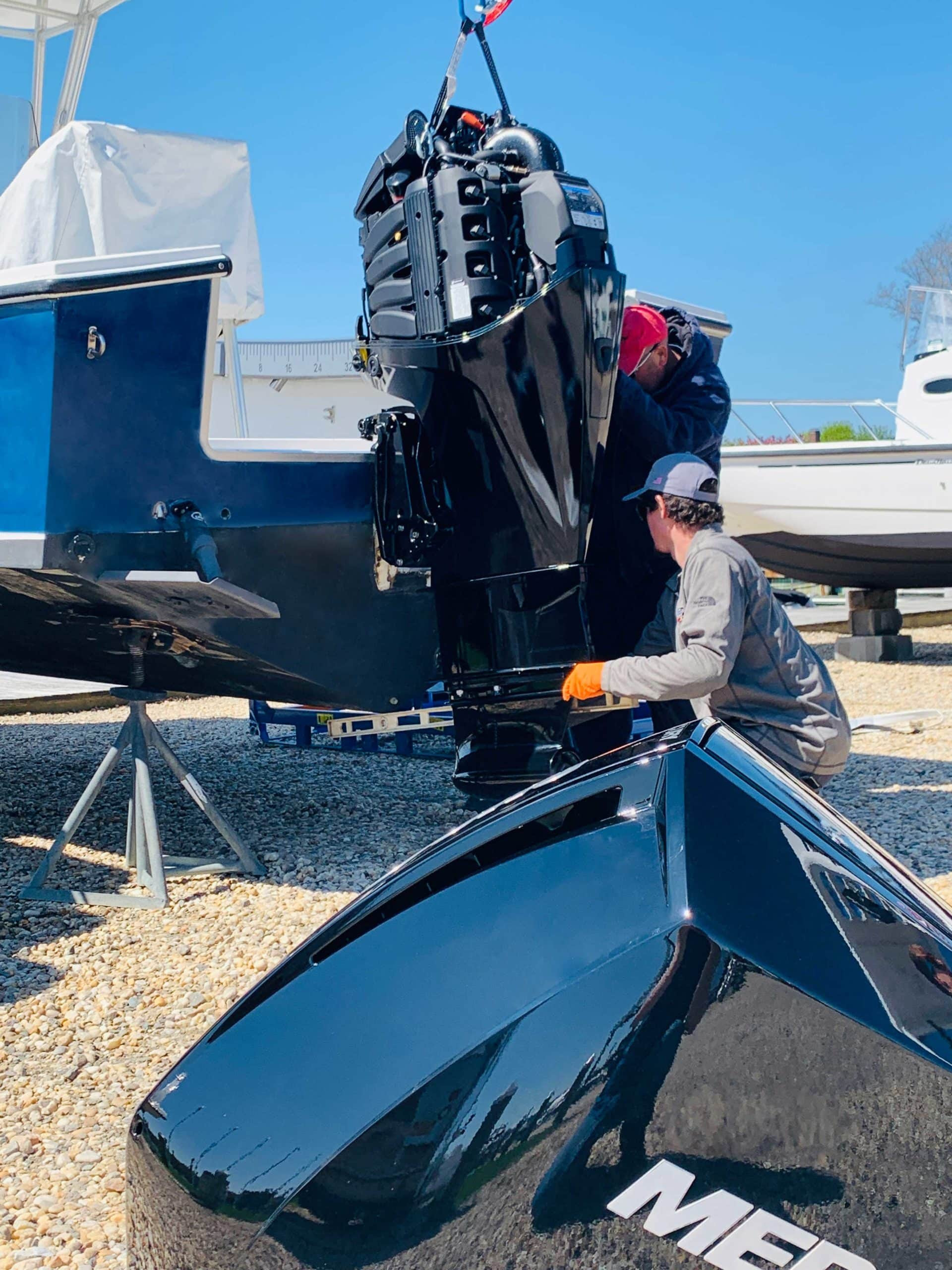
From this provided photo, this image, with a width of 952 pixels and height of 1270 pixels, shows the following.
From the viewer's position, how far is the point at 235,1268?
92 centimetres

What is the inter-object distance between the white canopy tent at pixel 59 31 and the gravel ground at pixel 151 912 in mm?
3448

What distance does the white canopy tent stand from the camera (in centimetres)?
593

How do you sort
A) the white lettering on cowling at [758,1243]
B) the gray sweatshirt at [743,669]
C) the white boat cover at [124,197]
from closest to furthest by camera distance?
the white lettering on cowling at [758,1243], the gray sweatshirt at [743,669], the white boat cover at [124,197]

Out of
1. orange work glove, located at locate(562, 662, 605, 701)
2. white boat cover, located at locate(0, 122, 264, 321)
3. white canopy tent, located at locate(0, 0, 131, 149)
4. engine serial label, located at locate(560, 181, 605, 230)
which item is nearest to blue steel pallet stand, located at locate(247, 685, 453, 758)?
orange work glove, located at locate(562, 662, 605, 701)

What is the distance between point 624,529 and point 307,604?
1.08 meters

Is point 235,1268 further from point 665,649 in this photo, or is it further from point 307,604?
point 307,604

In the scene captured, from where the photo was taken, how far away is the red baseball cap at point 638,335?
3.68 m

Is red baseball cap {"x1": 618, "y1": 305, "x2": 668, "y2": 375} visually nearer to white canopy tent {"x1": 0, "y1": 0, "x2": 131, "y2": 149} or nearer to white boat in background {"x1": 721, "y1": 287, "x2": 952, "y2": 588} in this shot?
white canopy tent {"x1": 0, "y1": 0, "x2": 131, "y2": 149}

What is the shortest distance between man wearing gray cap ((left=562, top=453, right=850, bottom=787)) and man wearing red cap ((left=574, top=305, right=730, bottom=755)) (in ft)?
2.35

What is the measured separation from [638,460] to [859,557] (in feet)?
21.2

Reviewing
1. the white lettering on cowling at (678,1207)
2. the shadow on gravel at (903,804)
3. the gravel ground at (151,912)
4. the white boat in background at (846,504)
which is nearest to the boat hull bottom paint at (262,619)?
the gravel ground at (151,912)

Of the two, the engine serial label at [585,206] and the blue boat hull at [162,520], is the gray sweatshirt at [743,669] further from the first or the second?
the blue boat hull at [162,520]

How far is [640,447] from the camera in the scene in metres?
3.60

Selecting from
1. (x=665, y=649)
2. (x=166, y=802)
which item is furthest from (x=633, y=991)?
(x=166, y=802)
